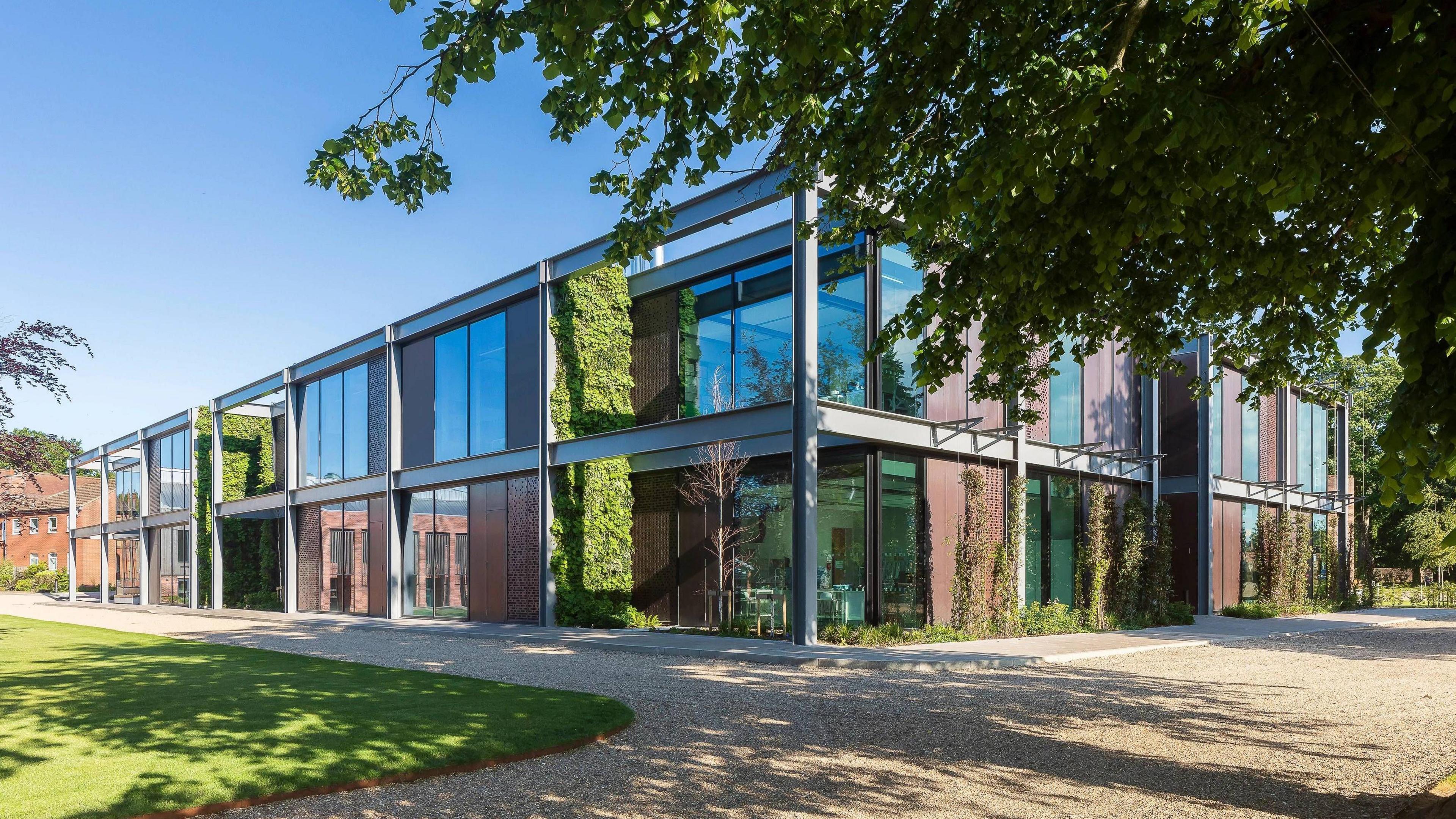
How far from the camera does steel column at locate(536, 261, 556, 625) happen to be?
2086 centimetres

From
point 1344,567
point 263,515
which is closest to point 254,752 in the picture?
point 263,515

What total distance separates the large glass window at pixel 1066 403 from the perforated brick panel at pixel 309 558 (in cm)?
2176

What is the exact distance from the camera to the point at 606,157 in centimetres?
834

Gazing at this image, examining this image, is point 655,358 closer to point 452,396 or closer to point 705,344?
point 705,344

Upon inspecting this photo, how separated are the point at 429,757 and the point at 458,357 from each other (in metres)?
18.8

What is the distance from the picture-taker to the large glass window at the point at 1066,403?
21.8 metres

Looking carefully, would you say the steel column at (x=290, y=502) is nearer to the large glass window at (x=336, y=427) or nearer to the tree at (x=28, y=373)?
the large glass window at (x=336, y=427)

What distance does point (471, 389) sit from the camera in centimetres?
2445

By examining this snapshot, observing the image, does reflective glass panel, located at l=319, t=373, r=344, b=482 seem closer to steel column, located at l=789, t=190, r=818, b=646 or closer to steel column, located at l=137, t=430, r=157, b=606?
steel column, located at l=137, t=430, r=157, b=606

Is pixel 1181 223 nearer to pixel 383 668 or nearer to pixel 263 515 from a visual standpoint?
pixel 383 668

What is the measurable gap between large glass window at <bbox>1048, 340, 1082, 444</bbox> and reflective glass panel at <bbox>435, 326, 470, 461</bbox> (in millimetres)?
14185

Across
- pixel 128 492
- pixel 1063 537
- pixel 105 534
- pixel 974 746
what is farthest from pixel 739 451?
pixel 105 534

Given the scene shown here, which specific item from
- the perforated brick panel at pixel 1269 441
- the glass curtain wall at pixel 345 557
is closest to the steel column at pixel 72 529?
the glass curtain wall at pixel 345 557

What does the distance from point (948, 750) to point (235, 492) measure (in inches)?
1312
